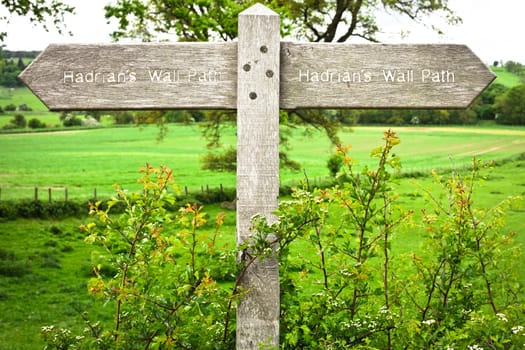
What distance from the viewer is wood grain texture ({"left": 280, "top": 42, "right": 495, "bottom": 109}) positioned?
4258 millimetres

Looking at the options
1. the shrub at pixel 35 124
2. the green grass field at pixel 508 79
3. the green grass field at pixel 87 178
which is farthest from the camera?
the green grass field at pixel 508 79

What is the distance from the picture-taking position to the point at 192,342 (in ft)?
13.9

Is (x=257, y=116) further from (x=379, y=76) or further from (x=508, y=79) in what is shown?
(x=508, y=79)

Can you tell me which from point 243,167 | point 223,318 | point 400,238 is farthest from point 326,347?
point 400,238

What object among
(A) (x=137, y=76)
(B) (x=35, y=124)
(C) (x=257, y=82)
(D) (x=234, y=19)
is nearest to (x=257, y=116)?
(C) (x=257, y=82)

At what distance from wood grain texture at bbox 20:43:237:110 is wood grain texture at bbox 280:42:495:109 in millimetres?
417

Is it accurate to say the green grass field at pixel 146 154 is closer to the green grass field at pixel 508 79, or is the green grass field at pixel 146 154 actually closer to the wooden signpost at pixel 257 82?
the green grass field at pixel 508 79

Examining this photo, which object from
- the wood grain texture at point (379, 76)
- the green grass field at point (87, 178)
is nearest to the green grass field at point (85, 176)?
the green grass field at point (87, 178)

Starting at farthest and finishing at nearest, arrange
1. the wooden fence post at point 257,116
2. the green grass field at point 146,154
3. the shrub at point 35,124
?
1. the shrub at point 35,124
2. the green grass field at point 146,154
3. the wooden fence post at point 257,116

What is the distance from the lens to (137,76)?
168 inches

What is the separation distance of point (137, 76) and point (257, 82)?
77cm

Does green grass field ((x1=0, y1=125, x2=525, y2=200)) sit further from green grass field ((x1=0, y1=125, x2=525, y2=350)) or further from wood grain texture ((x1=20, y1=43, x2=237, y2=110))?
wood grain texture ((x1=20, y1=43, x2=237, y2=110))

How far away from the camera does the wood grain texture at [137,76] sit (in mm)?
4246

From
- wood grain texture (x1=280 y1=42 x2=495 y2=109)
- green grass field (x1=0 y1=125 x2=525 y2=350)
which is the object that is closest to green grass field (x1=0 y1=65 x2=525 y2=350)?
green grass field (x1=0 y1=125 x2=525 y2=350)
